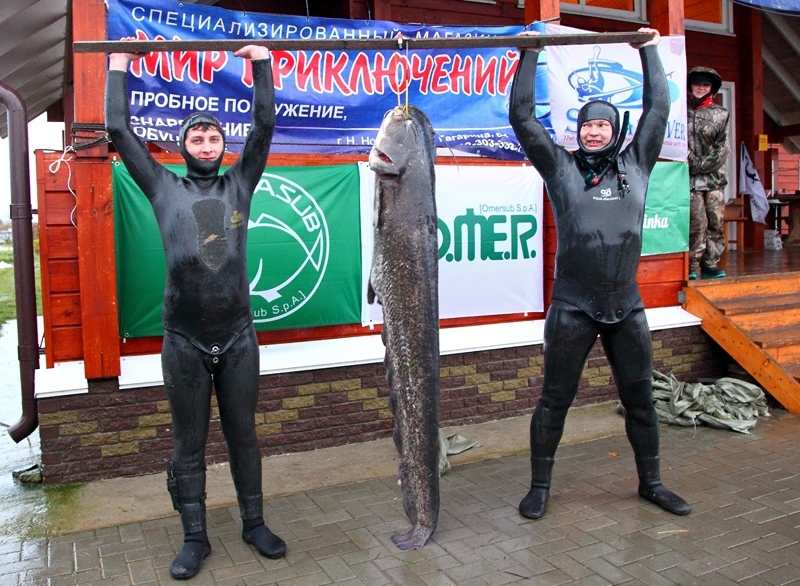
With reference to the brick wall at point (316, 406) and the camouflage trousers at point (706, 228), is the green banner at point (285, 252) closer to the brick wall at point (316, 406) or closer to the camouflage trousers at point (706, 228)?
the brick wall at point (316, 406)

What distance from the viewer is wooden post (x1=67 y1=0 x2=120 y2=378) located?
4547 millimetres

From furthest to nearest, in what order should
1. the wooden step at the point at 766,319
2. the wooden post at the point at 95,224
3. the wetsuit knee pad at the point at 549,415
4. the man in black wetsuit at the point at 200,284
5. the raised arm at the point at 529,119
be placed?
the wooden step at the point at 766,319 < the wooden post at the point at 95,224 < the wetsuit knee pad at the point at 549,415 < the raised arm at the point at 529,119 < the man in black wetsuit at the point at 200,284

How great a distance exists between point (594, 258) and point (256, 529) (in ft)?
7.58

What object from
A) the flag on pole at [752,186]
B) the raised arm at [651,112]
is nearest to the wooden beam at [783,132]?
the flag on pole at [752,186]

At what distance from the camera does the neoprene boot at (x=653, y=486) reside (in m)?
4.07

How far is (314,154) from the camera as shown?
5.31 meters

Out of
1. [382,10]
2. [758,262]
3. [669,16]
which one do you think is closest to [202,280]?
[382,10]

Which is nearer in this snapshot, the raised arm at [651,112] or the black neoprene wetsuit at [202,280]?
the black neoprene wetsuit at [202,280]

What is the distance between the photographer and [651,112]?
400 cm

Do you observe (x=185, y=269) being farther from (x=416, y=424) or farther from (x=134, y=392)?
(x=134, y=392)

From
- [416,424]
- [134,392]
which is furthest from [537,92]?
[134,392]

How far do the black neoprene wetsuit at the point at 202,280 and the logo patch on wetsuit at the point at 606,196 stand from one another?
1.79 m

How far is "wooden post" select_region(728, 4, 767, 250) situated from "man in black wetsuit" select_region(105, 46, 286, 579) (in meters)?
9.45

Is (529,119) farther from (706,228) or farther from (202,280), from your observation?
(706,228)
